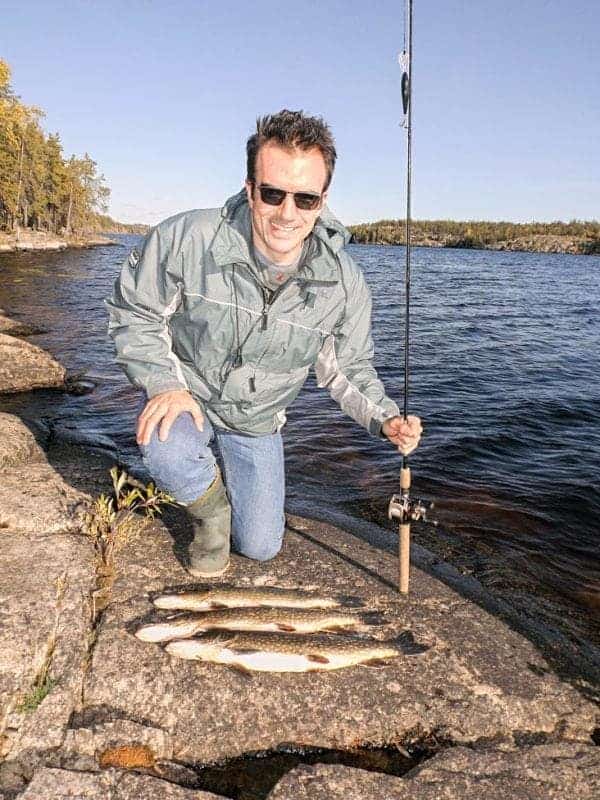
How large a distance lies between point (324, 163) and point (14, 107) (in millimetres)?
47957

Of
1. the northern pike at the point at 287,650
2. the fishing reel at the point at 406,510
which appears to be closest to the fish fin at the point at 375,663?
the northern pike at the point at 287,650

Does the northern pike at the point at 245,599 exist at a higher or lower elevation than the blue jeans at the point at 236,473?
lower

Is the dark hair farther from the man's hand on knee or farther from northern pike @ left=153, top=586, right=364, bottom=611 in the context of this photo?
northern pike @ left=153, top=586, right=364, bottom=611

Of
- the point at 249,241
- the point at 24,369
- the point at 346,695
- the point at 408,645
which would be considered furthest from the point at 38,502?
the point at 24,369

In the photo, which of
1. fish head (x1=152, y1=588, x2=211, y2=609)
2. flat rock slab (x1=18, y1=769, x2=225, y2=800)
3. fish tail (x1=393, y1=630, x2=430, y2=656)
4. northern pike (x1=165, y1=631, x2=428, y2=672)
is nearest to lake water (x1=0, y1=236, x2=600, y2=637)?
fish tail (x1=393, y1=630, x2=430, y2=656)

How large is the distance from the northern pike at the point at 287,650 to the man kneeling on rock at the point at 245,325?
751mm

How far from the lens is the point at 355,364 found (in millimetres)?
4266

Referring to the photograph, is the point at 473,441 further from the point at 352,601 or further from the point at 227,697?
the point at 227,697

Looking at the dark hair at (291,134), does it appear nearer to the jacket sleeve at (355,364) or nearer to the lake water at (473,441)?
the jacket sleeve at (355,364)

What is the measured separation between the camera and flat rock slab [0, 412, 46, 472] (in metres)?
5.41

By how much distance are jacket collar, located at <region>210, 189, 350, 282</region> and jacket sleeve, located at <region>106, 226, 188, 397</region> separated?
33cm

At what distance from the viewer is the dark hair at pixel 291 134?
3342 mm

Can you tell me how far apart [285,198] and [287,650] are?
2.62 meters

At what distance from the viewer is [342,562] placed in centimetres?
432
